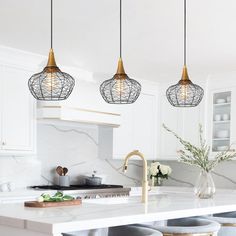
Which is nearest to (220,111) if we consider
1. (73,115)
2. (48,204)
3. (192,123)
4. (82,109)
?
(192,123)

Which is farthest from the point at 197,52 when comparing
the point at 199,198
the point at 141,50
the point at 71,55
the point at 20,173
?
the point at 20,173

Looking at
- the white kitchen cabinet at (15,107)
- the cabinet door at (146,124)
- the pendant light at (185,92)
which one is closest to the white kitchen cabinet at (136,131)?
the cabinet door at (146,124)

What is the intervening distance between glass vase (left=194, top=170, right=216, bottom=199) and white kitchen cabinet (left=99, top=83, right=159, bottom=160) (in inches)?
100

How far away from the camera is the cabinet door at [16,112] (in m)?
4.97

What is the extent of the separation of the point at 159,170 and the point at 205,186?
9.70 feet

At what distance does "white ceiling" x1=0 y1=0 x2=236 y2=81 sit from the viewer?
3477 mm

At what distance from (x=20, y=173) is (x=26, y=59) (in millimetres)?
1338

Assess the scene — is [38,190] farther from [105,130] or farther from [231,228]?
[231,228]

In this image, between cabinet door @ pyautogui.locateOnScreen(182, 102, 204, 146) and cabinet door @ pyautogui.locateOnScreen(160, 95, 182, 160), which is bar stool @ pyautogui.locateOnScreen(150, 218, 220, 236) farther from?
cabinet door @ pyautogui.locateOnScreen(160, 95, 182, 160)

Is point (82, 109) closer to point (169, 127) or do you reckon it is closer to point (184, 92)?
point (169, 127)

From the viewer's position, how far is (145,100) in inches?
264

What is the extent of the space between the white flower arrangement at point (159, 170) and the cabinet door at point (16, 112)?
2.09m

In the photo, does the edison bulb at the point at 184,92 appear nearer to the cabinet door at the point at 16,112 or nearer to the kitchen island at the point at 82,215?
the kitchen island at the point at 82,215

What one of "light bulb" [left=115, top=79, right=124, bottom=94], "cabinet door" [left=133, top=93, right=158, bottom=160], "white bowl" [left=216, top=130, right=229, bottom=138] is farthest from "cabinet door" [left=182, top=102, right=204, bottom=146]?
"light bulb" [left=115, top=79, right=124, bottom=94]
